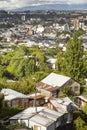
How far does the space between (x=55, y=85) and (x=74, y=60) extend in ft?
12.2

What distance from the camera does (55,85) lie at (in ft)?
73.5

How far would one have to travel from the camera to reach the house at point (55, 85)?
21.7 meters

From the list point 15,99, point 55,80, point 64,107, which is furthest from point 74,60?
point 64,107

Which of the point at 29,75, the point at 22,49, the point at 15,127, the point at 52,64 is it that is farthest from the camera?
the point at 22,49

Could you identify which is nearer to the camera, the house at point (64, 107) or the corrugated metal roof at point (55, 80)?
the house at point (64, 107)

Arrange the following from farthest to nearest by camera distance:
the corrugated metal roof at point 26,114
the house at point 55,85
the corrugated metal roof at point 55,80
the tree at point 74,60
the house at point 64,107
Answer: the tree at point 74,60 < the corrugated metal roof at point 55,80 < the house at point 55,85 < the house at point 64,107 < the corrugated metal roof at point 26,114

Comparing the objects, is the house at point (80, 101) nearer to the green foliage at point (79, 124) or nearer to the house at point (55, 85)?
the house at point (55, 85)

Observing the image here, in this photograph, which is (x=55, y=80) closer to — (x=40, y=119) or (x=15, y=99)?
(x=15, y=99)

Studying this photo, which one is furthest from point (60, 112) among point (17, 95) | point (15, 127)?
point (17, 95)

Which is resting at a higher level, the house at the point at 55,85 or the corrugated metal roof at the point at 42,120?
the corrugated metal roof at the point at 42,120

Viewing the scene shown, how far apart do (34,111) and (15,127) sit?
1613 mm

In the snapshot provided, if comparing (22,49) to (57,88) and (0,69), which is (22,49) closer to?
(0,69)

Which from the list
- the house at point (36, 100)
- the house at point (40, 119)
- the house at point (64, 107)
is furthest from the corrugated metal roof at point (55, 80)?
the house at point (40, 119)

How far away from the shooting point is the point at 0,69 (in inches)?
1096
